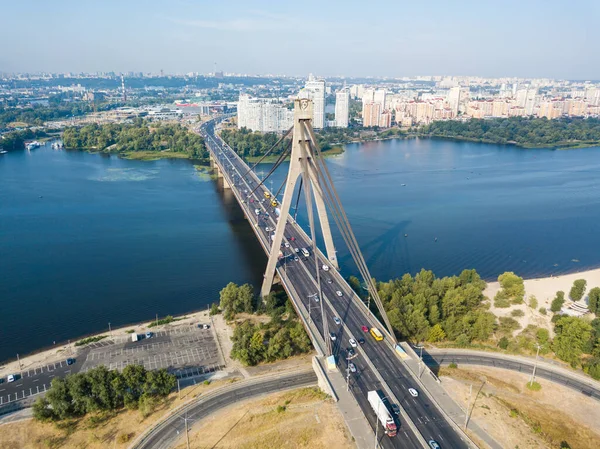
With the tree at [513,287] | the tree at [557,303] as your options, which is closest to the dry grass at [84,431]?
the tree at [513,287]

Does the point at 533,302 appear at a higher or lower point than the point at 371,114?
lower

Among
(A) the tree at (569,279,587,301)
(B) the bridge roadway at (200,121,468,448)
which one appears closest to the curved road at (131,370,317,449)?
(B) the bridge roadway at (200,121,468,448)

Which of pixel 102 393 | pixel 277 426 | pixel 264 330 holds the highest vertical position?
pixel 102 393

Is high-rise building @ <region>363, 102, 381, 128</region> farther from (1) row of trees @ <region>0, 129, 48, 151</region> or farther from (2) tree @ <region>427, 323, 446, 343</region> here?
(2) tree @ <region>427, 323, 446, 343</region>

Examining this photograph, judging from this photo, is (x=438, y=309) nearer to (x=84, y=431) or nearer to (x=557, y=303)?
(x=557, y=303)

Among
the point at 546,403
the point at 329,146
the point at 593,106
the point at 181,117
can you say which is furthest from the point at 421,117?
the point at 546,403

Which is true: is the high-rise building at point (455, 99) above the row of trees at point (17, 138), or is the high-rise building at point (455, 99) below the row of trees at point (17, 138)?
above

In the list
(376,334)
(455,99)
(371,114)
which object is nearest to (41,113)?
(371,114)

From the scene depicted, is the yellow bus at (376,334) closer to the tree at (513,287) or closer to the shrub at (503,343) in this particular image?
the shrub at (503,343)
